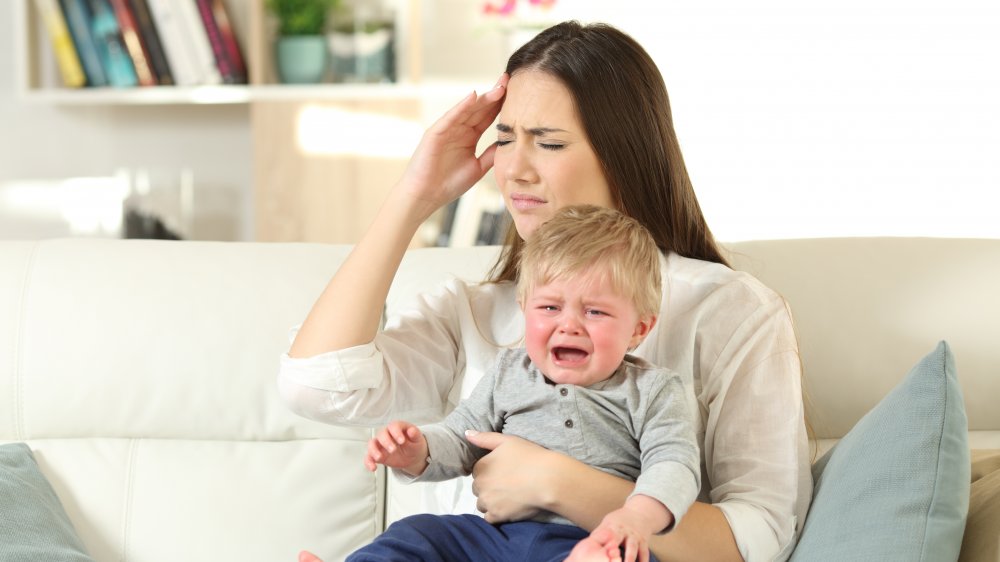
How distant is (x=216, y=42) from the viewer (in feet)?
11.8

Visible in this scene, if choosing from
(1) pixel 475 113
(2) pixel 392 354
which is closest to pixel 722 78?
(1) pixel 475 113

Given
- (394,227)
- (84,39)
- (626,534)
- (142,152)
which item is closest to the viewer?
(626,534)

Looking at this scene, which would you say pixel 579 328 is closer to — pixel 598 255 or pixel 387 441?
pixel 598 255

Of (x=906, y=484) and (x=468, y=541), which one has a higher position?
(x=906, y=484)

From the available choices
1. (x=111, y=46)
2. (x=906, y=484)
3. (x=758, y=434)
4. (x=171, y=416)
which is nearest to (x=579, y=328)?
(x=758, y=434)

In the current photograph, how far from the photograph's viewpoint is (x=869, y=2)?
3.32 m

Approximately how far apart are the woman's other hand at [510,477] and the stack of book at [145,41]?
2541mm

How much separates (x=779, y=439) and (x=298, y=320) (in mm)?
873

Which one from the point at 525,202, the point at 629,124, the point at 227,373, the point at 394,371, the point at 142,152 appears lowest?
the point at 142,152

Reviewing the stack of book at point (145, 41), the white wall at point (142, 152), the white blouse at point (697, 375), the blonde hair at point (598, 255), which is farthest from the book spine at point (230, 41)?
the blonde hair at point (598, 255)

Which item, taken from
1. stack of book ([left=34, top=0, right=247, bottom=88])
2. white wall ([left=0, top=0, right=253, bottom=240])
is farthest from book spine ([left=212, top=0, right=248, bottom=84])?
white wall ([left=0, top=0, right=253, bottom=240])

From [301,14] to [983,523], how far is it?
278 cm

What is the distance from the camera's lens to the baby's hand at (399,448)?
1281 millimetres

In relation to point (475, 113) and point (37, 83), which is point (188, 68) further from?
point (475, 113)
